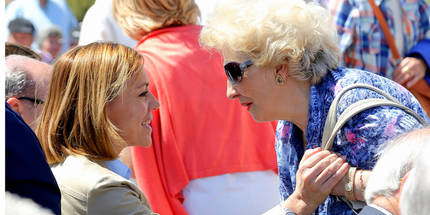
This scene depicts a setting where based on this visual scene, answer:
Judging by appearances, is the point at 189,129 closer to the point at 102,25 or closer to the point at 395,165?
the point at 102,25

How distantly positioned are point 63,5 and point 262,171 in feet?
19.3

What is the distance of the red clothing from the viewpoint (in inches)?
124

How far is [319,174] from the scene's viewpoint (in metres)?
2.29

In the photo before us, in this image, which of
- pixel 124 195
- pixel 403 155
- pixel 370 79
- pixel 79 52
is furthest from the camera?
pixel 79 52

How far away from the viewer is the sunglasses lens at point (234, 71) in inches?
101

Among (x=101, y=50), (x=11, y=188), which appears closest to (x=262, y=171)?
(x=101, y=50)

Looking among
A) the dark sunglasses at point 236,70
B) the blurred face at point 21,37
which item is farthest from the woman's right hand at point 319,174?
the blurred face at point 21,37

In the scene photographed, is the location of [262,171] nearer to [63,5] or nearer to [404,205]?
[404,205]

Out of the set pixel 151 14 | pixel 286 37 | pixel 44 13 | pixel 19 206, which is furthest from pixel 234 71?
pixel 44 13

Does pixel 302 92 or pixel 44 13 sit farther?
pixel 44 13

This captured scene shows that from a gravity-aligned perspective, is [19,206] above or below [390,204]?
above

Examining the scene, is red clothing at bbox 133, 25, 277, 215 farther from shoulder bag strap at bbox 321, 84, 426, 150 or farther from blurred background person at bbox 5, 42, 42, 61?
shoulder bag strap at bbox 321, 84, 426, 150

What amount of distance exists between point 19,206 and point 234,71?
4.43ft

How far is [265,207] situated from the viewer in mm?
3246
